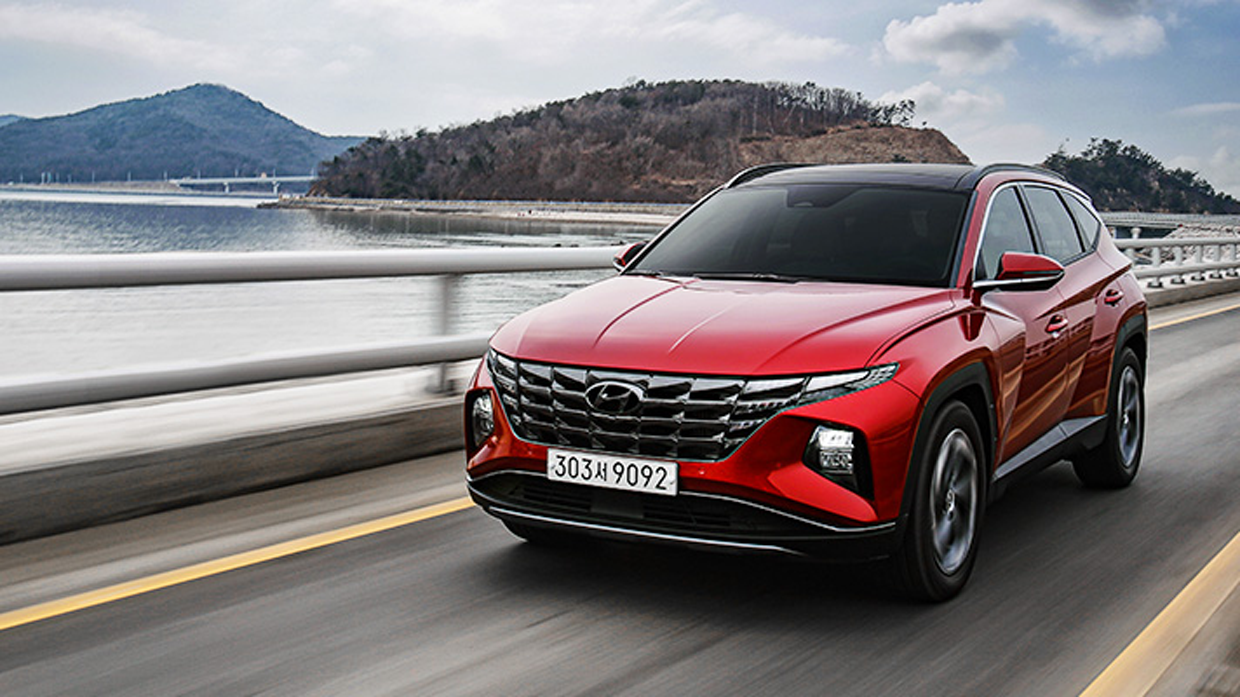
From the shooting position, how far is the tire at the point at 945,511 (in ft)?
14.8

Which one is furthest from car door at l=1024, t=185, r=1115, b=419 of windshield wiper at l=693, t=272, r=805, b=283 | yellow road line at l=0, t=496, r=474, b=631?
yellow road line at l=0, t=496, r=474, b=631

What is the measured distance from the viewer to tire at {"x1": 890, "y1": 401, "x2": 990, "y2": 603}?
4.52 m

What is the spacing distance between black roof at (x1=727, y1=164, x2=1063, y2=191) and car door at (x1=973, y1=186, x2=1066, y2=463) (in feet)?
0.55

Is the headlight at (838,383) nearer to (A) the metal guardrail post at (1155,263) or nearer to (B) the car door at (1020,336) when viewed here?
(B) the car door at (1020,336)

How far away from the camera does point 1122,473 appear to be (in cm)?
679

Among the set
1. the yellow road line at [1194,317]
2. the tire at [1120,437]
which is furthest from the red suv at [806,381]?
the yellow road line at [1194,317]

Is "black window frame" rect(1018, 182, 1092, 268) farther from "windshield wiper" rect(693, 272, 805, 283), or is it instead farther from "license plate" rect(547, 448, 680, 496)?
"license plate" rect(547, 448, 680, 496)

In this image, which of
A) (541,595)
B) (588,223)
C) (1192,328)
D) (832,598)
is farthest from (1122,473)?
(588,223)

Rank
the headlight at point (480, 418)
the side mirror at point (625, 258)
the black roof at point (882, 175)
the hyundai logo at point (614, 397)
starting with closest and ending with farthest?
the hyundai logo at point (614, 397) < the headlight at point (480, 418) < the black roof at point (882, 175) < the side mirror at point (625, 258)

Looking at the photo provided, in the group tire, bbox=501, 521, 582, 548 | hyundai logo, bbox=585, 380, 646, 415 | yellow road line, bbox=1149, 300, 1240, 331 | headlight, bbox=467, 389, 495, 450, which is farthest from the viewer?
yellow road line, bbox=1149, 300, 1240, 331

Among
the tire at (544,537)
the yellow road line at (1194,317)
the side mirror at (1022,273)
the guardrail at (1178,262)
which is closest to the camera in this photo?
the side mirror at (1022,273)

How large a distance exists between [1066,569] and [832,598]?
1.10 meters

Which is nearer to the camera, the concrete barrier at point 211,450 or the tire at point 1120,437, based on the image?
the concrete barrier at point 211,450

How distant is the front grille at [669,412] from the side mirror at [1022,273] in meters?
1.32
